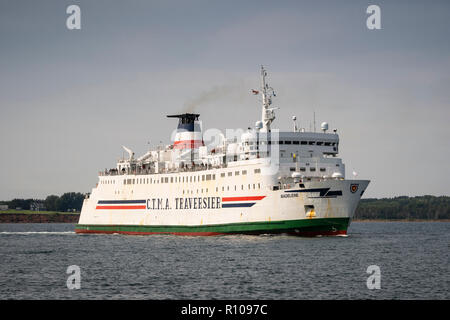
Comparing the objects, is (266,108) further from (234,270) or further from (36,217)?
(36,217)

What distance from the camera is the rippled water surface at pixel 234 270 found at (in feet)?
82.7

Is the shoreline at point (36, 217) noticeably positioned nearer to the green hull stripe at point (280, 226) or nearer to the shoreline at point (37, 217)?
the shoreline at point (37, 217)

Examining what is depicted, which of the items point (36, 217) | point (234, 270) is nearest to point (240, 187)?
point (234, 270)

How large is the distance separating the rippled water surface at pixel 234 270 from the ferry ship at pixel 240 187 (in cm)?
209

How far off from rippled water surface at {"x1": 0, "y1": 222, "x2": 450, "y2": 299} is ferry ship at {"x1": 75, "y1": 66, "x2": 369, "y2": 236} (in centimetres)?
209

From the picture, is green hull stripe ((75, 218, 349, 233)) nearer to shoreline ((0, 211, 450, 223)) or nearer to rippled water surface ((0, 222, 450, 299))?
rippled water surface ((0, 222, 450, 299))

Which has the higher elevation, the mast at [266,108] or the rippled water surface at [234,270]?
the mast at [266,108]

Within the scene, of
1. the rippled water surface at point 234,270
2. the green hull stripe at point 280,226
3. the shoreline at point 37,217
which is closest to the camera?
the rippled water surface at point 234,270

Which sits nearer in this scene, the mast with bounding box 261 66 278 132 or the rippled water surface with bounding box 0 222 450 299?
the rippled water surface with bounding box 0 222 450 299

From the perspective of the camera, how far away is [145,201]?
59.7m

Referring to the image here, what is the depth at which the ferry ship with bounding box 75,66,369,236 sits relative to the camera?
44375 millimetres

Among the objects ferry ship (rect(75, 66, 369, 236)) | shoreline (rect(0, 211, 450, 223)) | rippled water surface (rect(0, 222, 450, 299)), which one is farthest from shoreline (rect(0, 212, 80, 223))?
rippled water surface (rect(0, 222, 450, 299))

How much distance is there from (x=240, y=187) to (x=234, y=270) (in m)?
17.7

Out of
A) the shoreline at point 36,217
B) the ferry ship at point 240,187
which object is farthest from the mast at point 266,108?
the shoreline at point 36,217
